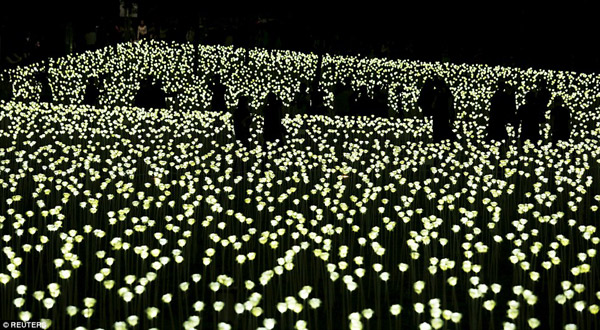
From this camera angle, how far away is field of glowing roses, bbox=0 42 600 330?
8.08m

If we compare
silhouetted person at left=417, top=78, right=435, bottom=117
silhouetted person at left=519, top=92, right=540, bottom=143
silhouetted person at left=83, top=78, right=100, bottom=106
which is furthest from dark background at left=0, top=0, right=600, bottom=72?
silhouetted person at left=519, top=92, right=540, bottom=143

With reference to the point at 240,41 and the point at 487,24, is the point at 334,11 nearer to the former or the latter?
the point at 240,41

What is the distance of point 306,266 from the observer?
941cm

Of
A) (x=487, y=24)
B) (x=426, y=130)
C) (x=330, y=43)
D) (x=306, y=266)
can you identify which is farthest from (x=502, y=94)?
(x=487, y=24)

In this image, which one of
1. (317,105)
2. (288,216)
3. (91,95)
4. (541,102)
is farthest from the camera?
(91,95)

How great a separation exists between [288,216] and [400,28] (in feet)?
115

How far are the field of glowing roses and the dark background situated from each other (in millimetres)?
8141

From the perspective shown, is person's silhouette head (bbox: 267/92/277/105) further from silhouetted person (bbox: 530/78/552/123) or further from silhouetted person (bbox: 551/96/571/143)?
silhouetted person (bbox: 551/96/571/143)

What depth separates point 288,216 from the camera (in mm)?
12328

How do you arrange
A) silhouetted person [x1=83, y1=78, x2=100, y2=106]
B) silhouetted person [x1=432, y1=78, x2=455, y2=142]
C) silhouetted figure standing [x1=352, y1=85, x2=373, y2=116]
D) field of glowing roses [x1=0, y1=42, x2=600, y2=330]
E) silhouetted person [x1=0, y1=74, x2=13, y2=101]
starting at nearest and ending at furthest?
field of glowing roses [x1=0, y1=42, x2=600, y2=330], silhouetted person [x1=432, y1=78, x2=455, y2=142], silhouetted figure standing [x1=352, y1=85, x2=373, y2=116], silhouetted person [x1=83, y1=78, x2=100, y2=106], silhouetted person [x1=0, y1=74, x2=13, y2=101]

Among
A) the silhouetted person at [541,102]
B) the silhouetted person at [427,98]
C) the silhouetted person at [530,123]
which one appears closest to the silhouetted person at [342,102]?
the silhouetted person at [427,98]

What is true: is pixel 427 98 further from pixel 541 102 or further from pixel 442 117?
pixel 541 102

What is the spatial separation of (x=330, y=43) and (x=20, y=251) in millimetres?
34593

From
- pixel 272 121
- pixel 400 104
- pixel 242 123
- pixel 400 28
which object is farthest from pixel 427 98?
pixel 400 28
